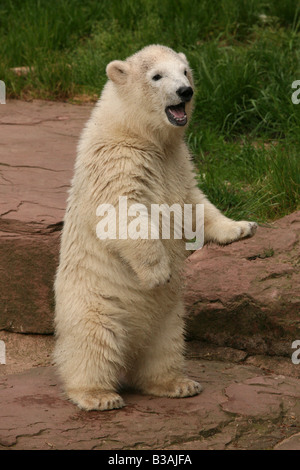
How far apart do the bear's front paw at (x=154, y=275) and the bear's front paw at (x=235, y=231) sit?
0.51 meters

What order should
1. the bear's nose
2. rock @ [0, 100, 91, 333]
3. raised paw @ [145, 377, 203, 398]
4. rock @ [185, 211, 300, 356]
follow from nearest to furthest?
the bear's nose < raised paw @ [145, 377, 203, 398] < rock @ [185, 211, 300, 356] < rock @ [0, 100, 91, 333]

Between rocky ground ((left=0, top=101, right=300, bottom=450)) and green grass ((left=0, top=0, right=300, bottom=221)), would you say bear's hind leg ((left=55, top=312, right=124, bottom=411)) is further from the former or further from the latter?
green grass ((left=0, top=0, right=300, bottom=221))

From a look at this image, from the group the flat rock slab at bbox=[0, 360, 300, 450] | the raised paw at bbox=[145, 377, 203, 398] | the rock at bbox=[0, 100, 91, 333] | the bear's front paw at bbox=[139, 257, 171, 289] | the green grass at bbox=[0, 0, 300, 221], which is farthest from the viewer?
the green grass at bbox=[0, 0, 300, 221]

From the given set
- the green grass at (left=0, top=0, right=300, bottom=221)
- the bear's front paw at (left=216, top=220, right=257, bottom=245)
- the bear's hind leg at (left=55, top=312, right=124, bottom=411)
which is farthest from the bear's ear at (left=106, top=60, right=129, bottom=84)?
the green grass at (left=0, top=0, right=300, bottom=221)

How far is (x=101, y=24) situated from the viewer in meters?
9.18

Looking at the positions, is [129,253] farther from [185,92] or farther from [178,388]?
[185,92]

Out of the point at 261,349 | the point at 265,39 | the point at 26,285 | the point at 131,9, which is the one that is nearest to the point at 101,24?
the point at 131,9

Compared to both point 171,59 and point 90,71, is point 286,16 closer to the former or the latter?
point 90,71

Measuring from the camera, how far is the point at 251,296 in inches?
216

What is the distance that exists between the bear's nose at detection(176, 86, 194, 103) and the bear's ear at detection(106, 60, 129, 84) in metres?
0.42

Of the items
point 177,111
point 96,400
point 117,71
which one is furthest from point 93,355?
point 117,71

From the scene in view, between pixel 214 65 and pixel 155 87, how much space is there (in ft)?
10.9

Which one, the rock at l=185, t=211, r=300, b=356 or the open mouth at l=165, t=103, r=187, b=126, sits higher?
Result: the open mouth at l=165, t=103, r=187, b=126

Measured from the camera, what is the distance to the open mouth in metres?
4.77
